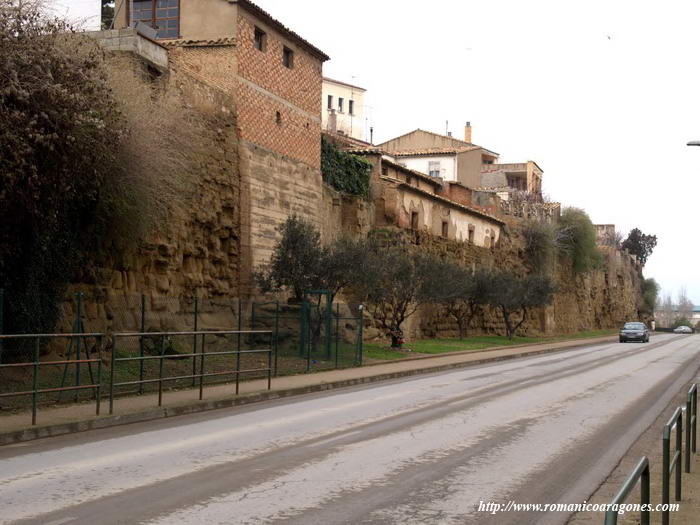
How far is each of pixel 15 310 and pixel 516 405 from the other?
398 inches

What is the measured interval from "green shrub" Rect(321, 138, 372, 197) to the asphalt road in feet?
66.6

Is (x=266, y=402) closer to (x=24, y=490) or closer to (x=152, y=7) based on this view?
(x=24, y=490)

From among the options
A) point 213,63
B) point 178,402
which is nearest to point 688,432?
point 178,402

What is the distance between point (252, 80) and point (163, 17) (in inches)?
145

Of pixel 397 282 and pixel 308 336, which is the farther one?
pixel 397 282

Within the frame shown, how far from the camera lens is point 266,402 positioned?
56.0 feet

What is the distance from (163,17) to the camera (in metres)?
28.6

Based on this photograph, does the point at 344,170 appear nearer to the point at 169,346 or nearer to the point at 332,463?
the point at 169,346

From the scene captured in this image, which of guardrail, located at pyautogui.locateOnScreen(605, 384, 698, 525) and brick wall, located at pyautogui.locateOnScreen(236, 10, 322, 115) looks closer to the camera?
guardrail, located at pyautogui.locateOnScreen(605, 384, 698, 525)

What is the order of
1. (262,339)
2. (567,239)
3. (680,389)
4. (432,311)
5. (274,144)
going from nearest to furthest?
(680,389), (262,339), (274,144), (432,311), (567,239)

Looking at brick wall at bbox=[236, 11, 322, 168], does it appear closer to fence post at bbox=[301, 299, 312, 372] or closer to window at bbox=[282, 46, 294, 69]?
window at bbox=[282, 46, 294, 69]

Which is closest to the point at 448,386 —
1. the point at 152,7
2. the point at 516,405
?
the point at 516,405

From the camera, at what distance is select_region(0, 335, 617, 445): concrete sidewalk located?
12102 millimetres

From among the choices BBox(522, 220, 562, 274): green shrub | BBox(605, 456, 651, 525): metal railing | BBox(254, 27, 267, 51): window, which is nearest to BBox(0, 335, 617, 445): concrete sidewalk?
BBox(605, 456, 651, 525): metal railing
